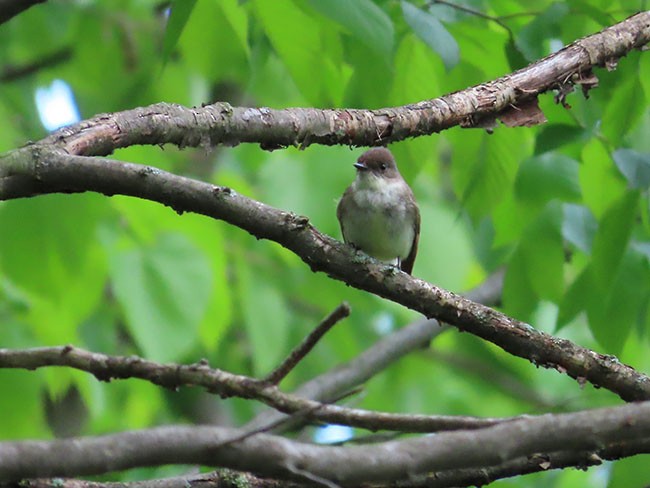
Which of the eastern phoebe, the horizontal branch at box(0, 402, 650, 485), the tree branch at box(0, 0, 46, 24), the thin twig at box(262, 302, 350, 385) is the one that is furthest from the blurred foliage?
the horizontal branch at box(0, 402, 650, 485)

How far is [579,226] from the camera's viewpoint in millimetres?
4289

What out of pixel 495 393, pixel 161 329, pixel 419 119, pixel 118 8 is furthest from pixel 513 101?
pixel 495 393

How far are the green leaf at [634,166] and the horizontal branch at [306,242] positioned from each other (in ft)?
2.39

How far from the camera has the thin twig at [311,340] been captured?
329 centimetres

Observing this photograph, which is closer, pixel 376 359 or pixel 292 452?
pixel 292 452

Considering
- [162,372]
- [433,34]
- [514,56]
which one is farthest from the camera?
[514,56]

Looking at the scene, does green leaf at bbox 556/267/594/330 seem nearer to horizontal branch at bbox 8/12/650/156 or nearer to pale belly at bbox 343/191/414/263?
horizontal branch at bbox 8/12/650/156

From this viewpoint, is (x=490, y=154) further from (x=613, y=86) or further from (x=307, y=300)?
(x=307, y=300)

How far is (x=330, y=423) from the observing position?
3332 mm

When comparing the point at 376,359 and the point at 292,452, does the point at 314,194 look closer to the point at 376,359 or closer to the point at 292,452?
the point at 376,359

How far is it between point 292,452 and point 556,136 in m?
2.22

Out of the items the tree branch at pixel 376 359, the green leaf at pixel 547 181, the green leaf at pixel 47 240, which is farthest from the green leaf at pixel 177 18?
the tree branch at pixel 376 359

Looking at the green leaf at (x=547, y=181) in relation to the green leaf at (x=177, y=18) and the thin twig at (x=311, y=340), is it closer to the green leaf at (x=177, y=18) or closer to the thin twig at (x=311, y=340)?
the thin twig at (x=311, y=340)

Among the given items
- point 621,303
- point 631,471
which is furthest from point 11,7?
point 631,471
